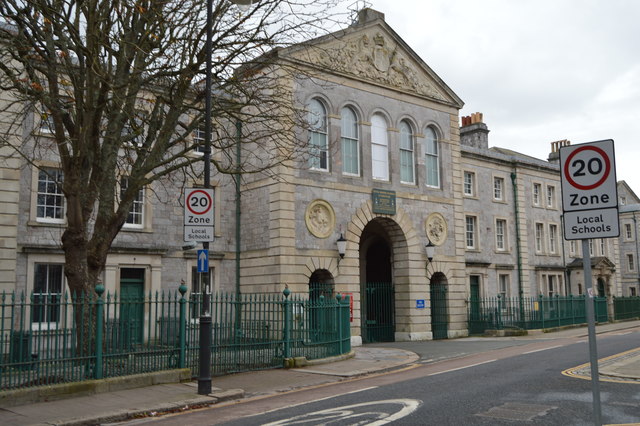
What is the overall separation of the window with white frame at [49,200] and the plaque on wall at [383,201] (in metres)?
11.9

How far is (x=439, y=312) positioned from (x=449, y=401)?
1864 centimetres

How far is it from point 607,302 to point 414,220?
1907 centimetres

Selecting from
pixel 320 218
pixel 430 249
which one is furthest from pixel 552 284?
pixel 320 218

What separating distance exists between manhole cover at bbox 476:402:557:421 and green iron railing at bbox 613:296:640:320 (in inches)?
1319

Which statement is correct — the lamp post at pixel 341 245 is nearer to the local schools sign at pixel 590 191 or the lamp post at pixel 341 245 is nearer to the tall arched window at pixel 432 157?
the tall arched window at pixel 432 157

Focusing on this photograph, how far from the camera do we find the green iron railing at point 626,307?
3975cm

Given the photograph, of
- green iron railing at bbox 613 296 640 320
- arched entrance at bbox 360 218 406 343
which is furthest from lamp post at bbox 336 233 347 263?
green iron railing at bbox 613 296 640 320

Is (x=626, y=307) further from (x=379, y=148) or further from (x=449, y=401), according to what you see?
(x=449, y=401)

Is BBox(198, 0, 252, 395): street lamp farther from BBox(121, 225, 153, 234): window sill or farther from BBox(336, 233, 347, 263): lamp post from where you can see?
BBox(336, 233, 347, 263): lamp post

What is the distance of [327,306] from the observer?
1706 cm

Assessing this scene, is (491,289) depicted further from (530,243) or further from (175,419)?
(175,419)

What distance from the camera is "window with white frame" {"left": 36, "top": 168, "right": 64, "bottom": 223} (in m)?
19.9

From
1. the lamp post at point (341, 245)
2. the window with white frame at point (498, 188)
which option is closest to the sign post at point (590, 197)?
the lamp post at point (341, 245)

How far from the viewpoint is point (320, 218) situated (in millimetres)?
23844
